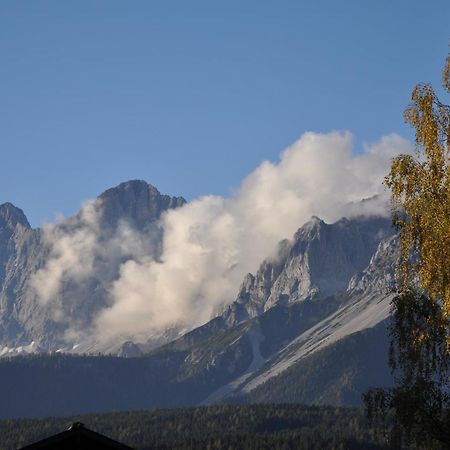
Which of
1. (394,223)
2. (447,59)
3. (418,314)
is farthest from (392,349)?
(447,59)

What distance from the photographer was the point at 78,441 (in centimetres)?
4306

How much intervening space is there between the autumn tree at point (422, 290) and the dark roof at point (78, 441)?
14.6m

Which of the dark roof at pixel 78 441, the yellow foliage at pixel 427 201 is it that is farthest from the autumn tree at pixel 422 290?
the dark roof at pixel 78 441

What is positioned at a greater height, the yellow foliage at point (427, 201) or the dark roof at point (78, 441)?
the yellow foliage at point (427, 201)

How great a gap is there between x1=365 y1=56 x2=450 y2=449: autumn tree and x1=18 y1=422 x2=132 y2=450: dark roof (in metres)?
14.6

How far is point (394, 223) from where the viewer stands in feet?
155

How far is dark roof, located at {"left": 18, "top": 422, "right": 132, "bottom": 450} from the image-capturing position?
41719 mm

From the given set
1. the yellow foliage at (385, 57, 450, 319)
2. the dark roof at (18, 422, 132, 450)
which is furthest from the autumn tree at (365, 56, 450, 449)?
the dark roof at (18, 422, 132, 450)

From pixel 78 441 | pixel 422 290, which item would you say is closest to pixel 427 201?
pixel 422 290

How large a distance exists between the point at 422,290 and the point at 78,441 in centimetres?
1841

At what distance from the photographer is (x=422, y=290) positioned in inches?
1831

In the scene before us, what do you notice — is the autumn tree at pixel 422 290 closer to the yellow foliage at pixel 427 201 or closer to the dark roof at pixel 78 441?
the yellow foliage at pixel 427 201

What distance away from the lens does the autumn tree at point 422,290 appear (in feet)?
143

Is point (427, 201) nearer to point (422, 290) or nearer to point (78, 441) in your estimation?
point (422, 290)
